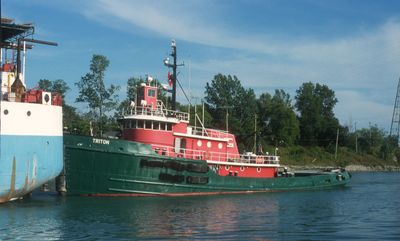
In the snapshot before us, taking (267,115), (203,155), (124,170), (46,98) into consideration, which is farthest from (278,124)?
(46,98)

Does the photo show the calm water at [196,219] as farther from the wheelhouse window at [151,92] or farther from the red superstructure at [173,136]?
the wheelhouse window at [151,92]

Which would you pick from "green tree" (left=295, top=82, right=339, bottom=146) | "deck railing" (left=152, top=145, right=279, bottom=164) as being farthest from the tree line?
"deck railing" (left=152, top=145, right=279, bottom=164)

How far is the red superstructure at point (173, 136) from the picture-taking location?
3181cm

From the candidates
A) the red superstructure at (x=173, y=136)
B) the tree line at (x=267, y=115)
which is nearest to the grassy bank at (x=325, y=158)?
the tree line at (x=267, y=115)

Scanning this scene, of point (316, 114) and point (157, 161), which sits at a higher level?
point (316, 114)

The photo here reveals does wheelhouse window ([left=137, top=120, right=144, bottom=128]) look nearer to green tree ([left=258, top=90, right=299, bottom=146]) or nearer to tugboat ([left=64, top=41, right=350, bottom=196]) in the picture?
tugboat ([left=64, top=41, right=350, bottom=196])

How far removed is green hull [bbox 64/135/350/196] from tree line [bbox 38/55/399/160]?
33.1m

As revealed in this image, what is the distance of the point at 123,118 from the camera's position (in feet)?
105

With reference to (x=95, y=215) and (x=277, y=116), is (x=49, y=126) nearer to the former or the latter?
(x=95, y=215)

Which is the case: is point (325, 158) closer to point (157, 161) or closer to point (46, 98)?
point (157, 161)

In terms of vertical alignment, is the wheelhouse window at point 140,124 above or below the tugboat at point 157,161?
above

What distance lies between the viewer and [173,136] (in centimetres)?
3284

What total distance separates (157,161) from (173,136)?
2.87m

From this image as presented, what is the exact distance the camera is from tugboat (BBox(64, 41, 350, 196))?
29.4m
